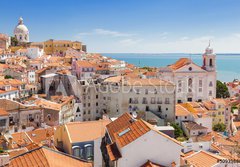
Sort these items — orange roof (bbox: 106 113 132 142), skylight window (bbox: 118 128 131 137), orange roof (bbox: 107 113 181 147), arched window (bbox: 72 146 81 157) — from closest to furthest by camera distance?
orange roof (bbox: 107 113 181 147), skylight window (bbox: 118 128 131 137), orange roof (bbox: 106 113 132 142), arched window (bbox: 72 146 81 157)

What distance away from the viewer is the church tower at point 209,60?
45.4 metres

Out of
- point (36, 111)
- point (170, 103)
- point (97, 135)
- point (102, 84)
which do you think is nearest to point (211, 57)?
point (170, 103)

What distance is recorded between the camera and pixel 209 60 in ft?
149

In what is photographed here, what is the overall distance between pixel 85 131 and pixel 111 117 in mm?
Result: 16525

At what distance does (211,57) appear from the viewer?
4534 cm

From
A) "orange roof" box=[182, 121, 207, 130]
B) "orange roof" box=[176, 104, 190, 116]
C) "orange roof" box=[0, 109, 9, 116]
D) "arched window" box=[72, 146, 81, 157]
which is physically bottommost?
"orange roof" box=[182, 121, 207, 130]

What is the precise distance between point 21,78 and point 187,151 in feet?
104

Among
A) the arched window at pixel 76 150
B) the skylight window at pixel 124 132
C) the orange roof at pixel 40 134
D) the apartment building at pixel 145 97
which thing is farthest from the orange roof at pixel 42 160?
the apartment building at pixel 145 97

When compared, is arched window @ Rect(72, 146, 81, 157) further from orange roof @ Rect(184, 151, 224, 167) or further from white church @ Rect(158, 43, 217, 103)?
white church @ Rect(158, 43, 217, 103)

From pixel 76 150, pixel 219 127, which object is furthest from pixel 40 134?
pixel 219 127

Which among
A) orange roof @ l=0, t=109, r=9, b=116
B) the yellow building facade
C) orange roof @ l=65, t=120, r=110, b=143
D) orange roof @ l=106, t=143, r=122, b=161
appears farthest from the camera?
the yellow building facade

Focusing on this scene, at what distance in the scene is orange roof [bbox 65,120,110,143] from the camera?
13.9 m

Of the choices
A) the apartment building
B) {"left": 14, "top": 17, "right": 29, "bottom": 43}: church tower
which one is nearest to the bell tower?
the apartment building

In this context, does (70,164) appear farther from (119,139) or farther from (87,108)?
(87,108)
